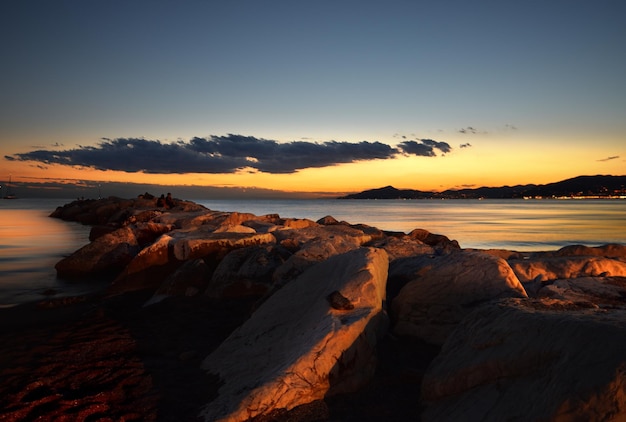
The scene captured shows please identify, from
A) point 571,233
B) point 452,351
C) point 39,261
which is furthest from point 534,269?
point 571,233

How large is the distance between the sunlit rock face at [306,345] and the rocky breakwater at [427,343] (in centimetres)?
1

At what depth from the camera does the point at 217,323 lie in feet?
22.0

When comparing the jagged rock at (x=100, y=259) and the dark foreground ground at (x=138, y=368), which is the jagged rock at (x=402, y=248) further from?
the jagged rock at (x=100, y=259)

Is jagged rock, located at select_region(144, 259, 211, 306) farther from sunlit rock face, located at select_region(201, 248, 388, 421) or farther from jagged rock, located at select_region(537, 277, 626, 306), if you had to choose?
jagged rock, located at select_region(537, 277, 626, 306)

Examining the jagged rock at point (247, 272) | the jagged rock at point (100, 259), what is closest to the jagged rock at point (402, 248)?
the jagged rock at point (247, 272)

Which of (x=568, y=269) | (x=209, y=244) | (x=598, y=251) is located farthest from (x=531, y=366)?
(x=598, y=251)

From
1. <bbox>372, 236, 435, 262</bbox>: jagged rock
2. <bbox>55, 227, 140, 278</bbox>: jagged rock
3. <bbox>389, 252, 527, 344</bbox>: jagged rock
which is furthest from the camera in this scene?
<bbox>55, 227, 140, 278</bbox>: jagged rock

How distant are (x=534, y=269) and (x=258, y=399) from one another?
5.25 metres


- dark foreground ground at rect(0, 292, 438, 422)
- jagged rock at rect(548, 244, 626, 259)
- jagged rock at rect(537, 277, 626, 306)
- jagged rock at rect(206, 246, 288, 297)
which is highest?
jagged rock at rect(537, 277, 626, 306)

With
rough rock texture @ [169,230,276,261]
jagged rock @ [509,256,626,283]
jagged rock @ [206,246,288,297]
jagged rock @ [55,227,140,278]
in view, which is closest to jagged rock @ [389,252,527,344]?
jagged rock @ [509,256,626,283]

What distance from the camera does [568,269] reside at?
681 cm

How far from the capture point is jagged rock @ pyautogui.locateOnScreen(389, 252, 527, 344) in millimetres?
5121

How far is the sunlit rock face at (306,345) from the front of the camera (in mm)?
3832

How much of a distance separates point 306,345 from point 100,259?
906cm
